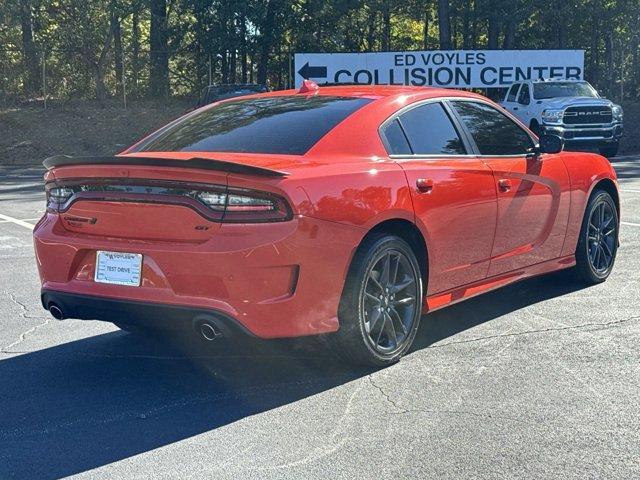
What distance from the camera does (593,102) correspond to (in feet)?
76.9

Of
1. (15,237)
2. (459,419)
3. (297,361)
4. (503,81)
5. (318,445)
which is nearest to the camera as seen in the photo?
(318,445)

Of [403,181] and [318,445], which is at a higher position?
[403,181]

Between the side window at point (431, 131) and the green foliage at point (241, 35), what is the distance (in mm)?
27837

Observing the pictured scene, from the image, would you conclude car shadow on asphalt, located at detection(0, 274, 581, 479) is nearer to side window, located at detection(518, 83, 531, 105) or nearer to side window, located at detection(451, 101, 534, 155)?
side window, located at detection(451, 101, 534, 155)

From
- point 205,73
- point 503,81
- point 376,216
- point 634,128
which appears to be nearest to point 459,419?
point 376,216

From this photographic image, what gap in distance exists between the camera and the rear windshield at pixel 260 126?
18.0ft

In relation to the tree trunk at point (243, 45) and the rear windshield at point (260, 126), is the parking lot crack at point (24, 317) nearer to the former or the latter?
the rear windshield at point (260, 126)

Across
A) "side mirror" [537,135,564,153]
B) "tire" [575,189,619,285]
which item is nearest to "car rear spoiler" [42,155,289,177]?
"side mirror" [537,135,564,153]

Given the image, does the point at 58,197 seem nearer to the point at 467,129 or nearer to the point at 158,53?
the point at 467,129

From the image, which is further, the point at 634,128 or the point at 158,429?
the point at 634,128

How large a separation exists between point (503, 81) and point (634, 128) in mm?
4998

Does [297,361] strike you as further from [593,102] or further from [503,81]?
[503,81]

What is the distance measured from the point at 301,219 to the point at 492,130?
2369 millimetres

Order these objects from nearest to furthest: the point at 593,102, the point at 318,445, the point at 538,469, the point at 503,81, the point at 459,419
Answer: the point at 538,469 → the point at 318,445 → the point at 459,419 → the point at 593,102 → the point at 503,81
